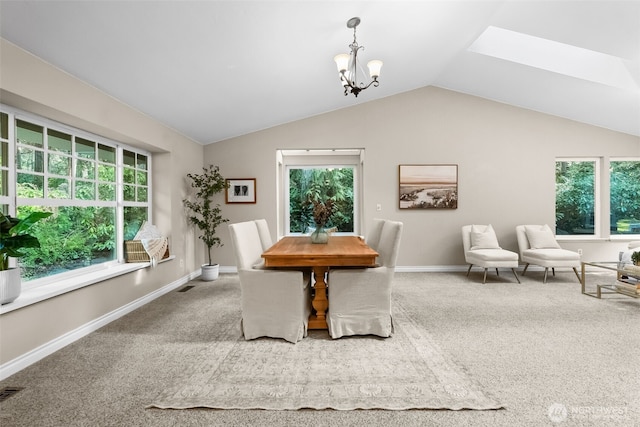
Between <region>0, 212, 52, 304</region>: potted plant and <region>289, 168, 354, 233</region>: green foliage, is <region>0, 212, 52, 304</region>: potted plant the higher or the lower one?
the lower one

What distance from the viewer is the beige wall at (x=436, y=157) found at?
543cm

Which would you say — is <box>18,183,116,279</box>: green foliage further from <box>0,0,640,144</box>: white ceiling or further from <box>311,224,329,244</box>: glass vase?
<box>311,224,329,244</box>: glass vase

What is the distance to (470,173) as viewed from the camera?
5457 millimetres

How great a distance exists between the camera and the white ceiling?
222 centimetres

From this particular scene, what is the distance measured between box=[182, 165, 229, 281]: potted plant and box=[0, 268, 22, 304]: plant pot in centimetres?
267

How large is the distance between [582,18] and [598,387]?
10.7 feet

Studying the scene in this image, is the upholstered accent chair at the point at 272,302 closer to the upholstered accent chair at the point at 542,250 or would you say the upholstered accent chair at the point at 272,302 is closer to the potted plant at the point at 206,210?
the potted plant at the point at 206,210

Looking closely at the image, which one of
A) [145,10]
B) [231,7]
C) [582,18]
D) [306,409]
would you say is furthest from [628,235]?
[145,10]

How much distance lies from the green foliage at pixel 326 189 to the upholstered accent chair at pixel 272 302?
384 cm

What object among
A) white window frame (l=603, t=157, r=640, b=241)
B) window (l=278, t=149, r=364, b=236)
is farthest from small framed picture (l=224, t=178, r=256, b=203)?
white window frame (l=603, t=157, r=640, b=241)

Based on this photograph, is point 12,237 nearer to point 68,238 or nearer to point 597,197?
point 68,238

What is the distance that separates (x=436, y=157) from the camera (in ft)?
17.9

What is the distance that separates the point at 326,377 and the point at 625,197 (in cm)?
639

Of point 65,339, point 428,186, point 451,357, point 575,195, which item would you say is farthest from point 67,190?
point 575,195
